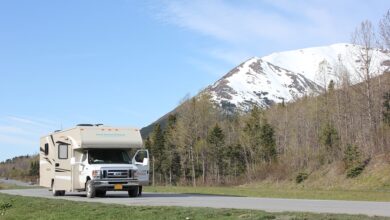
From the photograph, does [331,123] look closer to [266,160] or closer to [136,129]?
[266,160]

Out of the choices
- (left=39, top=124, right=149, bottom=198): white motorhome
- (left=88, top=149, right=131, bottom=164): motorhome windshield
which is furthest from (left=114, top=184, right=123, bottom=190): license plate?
(left=88, top=149, right=131, bottom=164): motorhome windshield

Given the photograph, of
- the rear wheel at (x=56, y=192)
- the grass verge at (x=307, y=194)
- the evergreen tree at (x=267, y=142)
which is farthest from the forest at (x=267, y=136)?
the rear wheel at (x=56, y=192)

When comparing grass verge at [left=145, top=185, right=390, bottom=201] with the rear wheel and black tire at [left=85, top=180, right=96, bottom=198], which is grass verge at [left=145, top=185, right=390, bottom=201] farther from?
black tire at [left=85, top=180, right=96, bottom=198]

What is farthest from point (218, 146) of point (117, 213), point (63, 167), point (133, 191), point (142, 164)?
point (117, 213)

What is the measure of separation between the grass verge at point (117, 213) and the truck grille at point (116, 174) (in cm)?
399

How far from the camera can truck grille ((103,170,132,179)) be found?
2591cm

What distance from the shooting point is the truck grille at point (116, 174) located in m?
25.9

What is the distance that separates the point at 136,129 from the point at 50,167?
5.95 meters

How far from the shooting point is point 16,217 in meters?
19.6

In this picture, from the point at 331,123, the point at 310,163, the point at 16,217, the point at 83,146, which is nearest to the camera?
the point at 16,217

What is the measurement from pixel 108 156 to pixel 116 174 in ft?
3.74

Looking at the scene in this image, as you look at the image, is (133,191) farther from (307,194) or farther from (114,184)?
(307,194)

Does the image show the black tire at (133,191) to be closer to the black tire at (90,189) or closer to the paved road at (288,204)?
the black tire at (90,189)

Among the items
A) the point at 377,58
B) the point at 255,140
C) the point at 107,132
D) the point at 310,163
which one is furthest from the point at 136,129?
the point at 255,140
